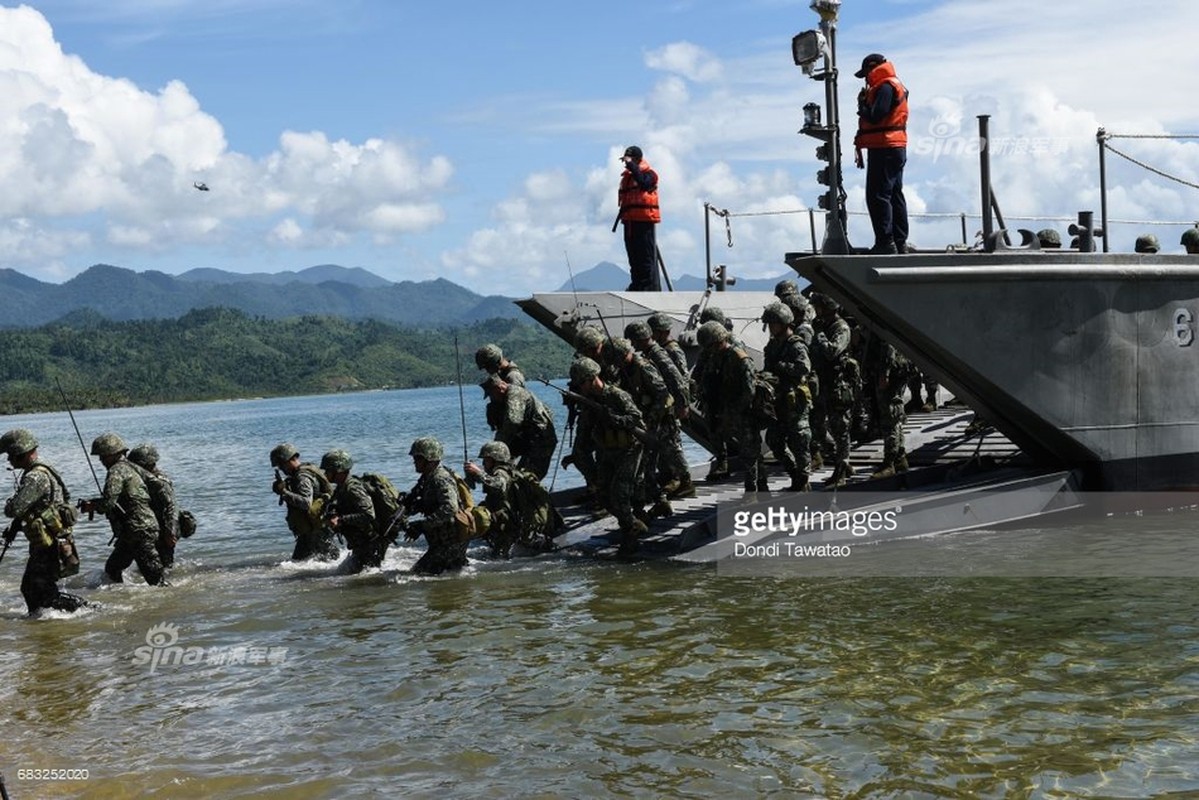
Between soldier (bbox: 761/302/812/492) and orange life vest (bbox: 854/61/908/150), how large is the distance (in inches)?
69.6

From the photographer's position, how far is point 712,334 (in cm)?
1224

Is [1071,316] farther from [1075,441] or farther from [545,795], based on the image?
[545,795]

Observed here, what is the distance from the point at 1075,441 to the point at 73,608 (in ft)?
30.1

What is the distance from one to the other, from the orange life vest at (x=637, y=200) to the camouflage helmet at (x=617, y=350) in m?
3.73

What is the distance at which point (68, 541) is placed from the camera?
34.9 ft

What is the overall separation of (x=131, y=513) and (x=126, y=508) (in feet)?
0.21

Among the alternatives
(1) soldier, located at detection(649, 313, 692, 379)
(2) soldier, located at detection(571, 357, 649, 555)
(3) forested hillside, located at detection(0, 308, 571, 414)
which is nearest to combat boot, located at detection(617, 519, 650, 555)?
(2) soldier, located at detection(571, 357, 649, 555)

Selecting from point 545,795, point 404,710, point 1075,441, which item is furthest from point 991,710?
point 1075,441

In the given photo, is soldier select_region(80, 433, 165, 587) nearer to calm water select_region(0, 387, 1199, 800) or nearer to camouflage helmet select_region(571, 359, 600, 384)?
calm water select_region(0, 387, 1199, 800)

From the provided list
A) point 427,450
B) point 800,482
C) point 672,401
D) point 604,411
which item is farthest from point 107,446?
point 800,482

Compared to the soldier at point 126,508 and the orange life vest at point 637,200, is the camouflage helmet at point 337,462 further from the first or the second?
the orange life vest at point 637,200

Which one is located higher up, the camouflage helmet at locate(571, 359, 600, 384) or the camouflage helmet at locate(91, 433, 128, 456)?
the camouflage helmet at locate(571, 359, 600, 384)

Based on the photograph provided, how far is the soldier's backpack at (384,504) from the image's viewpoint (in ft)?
38.5

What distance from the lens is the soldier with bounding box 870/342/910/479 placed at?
13234 millimetres
